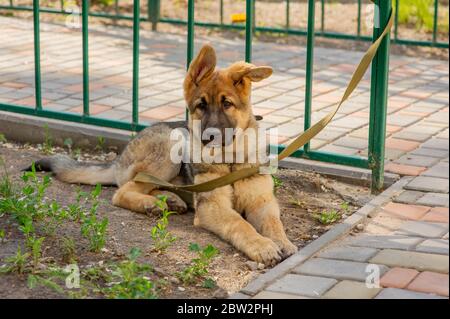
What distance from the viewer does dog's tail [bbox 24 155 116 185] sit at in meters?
6.29

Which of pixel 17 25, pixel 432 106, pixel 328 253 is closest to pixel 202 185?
pixel 328 253

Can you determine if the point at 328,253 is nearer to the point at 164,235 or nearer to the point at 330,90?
the point at 164,235

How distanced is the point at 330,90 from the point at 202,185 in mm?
3370

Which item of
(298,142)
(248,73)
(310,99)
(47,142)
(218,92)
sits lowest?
(47,142)

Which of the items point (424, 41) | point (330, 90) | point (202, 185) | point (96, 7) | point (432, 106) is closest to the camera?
point (202, 185)

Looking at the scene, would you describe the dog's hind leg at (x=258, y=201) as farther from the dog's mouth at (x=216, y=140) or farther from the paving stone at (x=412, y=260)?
the paving stone at (x=412, y=260)

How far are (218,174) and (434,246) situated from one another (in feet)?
4.52

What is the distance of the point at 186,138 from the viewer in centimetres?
596

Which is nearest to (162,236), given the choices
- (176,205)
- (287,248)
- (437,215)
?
(287,248)

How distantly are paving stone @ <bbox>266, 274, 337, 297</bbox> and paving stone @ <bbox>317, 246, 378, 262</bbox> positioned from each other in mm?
331

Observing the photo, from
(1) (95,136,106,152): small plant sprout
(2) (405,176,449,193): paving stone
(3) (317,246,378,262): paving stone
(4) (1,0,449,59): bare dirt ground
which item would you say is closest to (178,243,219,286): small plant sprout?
(3) (317,246,378,262): paving stone

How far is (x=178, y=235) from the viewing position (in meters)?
5.39

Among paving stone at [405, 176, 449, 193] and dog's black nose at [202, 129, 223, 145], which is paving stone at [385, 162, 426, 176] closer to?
paving stone at [405, 176, 449, 193]

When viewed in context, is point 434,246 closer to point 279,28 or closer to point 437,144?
point 437,144
